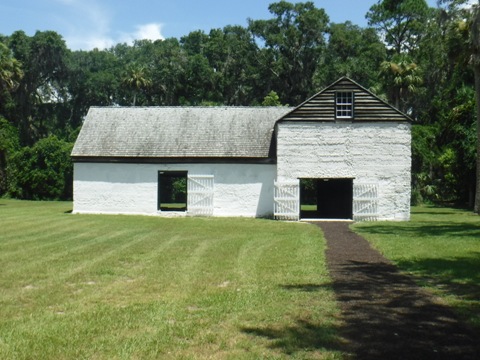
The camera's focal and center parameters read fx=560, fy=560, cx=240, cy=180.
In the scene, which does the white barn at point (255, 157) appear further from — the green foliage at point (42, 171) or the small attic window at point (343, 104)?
the green foliage at point (42, 171)

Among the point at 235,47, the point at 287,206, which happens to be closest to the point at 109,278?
the point at 287,206

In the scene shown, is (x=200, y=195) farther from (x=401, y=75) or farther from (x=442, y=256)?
(x=401, y=75)

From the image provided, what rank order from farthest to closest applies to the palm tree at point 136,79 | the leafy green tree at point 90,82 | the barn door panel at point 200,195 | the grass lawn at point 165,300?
1. the leafy green tree at point 90,82
2. the palm tree at point 136,79
3. the barn door panel at point 200,195
4. the grass lawn at point 165,300

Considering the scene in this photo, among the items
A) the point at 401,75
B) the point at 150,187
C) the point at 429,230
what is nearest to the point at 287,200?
the point at 150,187

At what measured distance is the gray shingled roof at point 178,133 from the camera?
98.7 ft

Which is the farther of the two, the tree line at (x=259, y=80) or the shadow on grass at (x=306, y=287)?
the tree line at (x=259, y=80)

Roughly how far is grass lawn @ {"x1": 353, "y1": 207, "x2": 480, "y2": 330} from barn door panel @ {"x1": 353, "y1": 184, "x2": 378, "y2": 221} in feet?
15.2

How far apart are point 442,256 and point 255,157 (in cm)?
1649

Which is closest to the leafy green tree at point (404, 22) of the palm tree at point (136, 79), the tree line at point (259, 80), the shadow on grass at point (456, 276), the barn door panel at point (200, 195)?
the tree line at point (259, 80)

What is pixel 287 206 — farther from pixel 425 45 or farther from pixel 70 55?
pixel 70 55

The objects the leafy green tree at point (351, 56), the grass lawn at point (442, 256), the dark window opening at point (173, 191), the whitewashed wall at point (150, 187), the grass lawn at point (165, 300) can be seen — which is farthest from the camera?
the leafy green tree at point (351, 56)

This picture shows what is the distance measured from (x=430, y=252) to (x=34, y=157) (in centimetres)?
4122

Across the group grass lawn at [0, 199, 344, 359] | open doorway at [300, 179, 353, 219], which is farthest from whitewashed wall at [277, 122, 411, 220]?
grass lawn at [0, 199, 344, 359]

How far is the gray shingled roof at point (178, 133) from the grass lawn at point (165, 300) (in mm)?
13575
